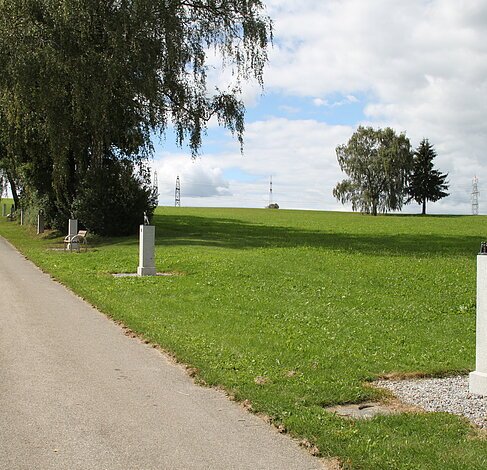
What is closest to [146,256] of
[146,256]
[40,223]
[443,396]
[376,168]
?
[146,256]

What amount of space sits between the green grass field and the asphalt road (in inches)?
13.1

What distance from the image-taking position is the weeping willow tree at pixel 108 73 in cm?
2620

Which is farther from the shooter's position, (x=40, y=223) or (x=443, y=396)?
(x=40, y=223)

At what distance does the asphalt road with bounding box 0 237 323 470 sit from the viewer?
4898mm

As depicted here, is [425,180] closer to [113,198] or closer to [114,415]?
[113,198]

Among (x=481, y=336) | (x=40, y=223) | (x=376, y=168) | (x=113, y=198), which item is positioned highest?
(x=376, y=168)

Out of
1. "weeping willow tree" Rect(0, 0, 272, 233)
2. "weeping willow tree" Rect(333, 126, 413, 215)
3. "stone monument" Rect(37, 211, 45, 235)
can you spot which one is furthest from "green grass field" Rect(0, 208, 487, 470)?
"weeping willow tree" Rect(333, 126, 413, 215)

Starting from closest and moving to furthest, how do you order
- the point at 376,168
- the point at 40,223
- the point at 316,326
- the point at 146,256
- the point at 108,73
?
the point at 316,326 → the point at 146,256 → the point at 108,73 → the point at 40,223 → the point at 376,168

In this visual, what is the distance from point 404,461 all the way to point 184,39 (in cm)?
2601

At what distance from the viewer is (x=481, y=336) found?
660cm

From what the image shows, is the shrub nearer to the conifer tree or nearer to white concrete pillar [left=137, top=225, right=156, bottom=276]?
white concrete pillar [left=137, top=225, right=156, bottom=276]

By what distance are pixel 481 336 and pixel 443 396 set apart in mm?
674

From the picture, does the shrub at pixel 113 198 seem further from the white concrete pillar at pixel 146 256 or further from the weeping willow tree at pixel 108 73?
the white concrete pillar at pixel 146 256

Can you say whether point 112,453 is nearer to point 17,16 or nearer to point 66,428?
point 66,428
